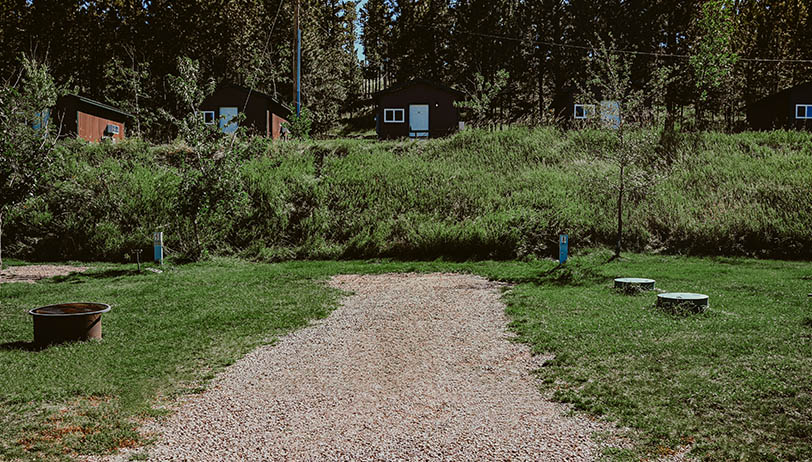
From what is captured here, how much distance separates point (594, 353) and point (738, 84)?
42.2m

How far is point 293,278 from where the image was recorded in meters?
15.3

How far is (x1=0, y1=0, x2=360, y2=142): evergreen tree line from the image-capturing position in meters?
39.1

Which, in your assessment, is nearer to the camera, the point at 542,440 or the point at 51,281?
the point at 542,440

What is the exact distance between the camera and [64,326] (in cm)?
853

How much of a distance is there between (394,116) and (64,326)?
94.6 feet

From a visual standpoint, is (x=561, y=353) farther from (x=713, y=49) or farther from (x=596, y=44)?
(x=596, y=44)

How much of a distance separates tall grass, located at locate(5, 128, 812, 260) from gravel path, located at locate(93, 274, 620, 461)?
999cm

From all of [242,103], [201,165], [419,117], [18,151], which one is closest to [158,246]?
[201,165]

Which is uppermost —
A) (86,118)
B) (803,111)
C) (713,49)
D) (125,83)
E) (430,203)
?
(713,49)

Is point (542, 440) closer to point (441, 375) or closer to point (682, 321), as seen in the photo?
point (441, 375)

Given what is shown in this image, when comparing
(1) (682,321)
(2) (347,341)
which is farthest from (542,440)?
(1) (682,321)

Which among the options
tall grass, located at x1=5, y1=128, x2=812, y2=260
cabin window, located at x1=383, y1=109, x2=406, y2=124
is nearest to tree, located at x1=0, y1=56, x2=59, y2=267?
tall grass, located at x1=5, y1=128, x2=812, y2=260

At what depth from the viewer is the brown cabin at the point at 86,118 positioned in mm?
29938

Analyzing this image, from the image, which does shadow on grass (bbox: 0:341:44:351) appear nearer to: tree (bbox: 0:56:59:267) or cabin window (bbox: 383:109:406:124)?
tree (bbox: 0:56:59:267)
